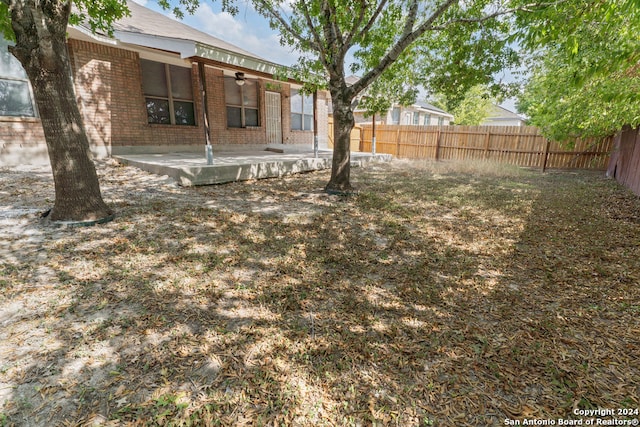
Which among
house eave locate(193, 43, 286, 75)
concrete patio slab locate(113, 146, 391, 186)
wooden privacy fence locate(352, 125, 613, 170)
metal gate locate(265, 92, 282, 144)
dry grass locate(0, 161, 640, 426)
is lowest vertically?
dry grass locate(0, 161, 640, 426)

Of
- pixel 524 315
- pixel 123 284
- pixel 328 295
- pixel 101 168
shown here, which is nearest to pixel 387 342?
pixel 328 295

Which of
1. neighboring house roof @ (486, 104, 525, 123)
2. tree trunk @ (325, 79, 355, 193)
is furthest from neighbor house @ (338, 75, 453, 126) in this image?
tree trunk @ (325, 79, 355, 193)

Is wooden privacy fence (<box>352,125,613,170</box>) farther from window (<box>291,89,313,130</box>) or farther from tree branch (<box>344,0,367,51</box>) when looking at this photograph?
tree branch (<box>344,0,367,51</box>)

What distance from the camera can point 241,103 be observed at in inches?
484

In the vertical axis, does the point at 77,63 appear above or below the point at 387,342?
above

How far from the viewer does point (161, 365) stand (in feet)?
6.93

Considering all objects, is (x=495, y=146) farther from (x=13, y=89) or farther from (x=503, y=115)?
(x=503, y=115)

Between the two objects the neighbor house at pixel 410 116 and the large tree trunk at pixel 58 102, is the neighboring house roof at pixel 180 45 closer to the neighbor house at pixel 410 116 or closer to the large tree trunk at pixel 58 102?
the large tree trunk at pixel 58 102

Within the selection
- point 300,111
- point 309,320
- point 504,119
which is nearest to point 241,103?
point 300,111

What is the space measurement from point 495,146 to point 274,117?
10951mm

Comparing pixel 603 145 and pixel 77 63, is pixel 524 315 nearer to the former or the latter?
pixel 77 63

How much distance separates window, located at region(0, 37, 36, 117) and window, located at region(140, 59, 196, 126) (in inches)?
110

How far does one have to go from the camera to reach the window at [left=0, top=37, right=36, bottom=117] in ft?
24.2

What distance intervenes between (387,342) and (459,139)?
52.5ft
